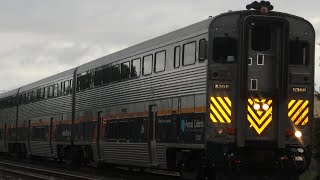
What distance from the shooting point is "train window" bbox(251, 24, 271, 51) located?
13898 millimetres

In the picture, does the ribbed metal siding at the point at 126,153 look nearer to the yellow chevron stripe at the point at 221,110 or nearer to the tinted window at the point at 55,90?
the yellow chevron stripe at the point at 221,110

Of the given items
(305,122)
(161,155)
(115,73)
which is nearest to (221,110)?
(305,122)

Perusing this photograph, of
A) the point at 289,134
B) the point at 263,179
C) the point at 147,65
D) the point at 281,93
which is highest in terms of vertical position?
the point at 147,65

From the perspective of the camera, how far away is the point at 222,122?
A: 44.2ft

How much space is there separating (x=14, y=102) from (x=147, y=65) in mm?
A: 21809

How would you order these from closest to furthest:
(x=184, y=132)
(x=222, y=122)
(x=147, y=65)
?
(x=222, y=122) < (x=184, y=132) < (x=147, y=65)

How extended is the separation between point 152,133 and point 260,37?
15.4 feet

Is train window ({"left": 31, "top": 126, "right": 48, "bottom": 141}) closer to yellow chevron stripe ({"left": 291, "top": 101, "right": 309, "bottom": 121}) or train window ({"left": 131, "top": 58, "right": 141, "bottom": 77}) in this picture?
train window ({"left": 131, "top": 58, "right": 141, "bottom": 77})

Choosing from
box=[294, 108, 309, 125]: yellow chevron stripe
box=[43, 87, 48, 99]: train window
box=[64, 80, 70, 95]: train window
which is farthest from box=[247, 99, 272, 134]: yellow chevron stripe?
box=[43, 87, 48, 99]: train window

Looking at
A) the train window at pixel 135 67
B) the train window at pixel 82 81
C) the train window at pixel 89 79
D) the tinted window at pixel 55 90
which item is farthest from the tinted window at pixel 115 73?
the tinted window at pixel 55 90

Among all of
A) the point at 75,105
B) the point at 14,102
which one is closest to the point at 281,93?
the point at 75,105

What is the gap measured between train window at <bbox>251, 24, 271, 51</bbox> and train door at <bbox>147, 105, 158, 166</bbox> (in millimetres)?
4041

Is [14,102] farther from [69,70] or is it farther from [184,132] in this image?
[184,132]

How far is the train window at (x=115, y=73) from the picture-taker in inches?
792
